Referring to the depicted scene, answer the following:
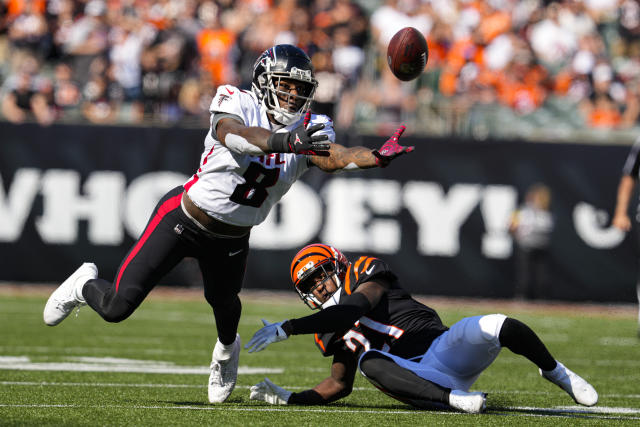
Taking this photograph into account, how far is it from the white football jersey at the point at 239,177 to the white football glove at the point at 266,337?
2.58ft

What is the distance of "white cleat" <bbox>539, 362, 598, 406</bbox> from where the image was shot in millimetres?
4797

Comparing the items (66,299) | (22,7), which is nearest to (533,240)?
(66,299)

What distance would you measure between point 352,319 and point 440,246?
754 centimetres

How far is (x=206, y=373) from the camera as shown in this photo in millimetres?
6629

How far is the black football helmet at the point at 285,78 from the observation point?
498cm

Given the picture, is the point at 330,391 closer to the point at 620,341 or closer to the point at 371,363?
the point at 371,363

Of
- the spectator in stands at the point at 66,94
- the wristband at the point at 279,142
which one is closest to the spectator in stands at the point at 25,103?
the spectator in stands at the point at 66,94

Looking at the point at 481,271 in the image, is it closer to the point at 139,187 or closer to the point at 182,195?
the point at 139,187

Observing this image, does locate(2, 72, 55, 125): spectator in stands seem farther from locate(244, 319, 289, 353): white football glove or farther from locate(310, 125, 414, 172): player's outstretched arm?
locate(244, 319, 289, 353): white football glove

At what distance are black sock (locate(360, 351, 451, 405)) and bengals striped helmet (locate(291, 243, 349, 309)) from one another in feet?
1.30

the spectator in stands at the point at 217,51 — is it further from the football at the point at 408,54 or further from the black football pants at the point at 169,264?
the black football pants at the point at 169,264

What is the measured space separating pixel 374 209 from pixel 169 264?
23.6 ft

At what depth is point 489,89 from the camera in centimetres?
1303

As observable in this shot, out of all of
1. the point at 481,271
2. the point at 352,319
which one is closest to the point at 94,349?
the point at 352,319
